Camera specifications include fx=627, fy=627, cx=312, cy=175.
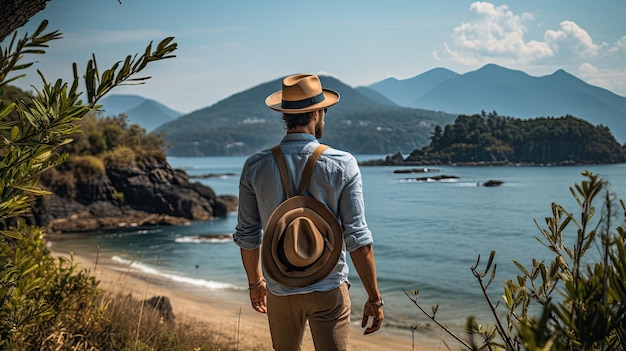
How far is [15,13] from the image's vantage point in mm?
1896

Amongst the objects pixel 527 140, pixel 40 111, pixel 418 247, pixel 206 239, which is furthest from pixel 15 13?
pixel 527 140

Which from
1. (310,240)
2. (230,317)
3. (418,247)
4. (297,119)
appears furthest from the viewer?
(418,247)

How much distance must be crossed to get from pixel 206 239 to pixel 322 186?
20.7 metres

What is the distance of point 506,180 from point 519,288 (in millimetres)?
63865

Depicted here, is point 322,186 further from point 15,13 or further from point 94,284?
point 94,284

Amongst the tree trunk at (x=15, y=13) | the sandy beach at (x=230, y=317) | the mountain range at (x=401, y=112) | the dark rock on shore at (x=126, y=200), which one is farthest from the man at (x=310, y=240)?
the mountain range at (x=401, y=112)

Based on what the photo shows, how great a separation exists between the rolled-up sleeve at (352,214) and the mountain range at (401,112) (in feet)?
242

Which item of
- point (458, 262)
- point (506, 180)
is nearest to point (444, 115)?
point (506, 180)

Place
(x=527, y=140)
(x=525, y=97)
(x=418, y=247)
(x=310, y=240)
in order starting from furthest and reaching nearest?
1. (x=525, y=97)
2. (x=527, y=140)
3. (x=418, y=247)
4. (x=310, y=240)

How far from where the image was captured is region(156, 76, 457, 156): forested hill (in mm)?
90312

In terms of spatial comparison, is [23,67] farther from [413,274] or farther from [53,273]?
[413,274]

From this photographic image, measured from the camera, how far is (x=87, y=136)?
81.2 feet

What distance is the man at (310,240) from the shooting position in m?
2.41

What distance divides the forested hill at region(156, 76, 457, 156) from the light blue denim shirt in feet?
162
